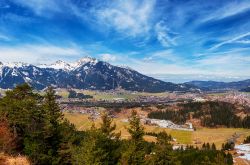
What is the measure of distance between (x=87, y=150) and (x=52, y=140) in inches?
823

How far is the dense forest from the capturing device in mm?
58812

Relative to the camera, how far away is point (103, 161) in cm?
5991

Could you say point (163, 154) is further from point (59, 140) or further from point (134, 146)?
point (59, 140)

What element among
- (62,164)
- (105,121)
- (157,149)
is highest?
(105,121)

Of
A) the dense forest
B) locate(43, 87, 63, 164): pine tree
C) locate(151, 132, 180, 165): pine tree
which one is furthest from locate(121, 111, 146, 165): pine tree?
locate(43, 87, 63, 164): pine tree

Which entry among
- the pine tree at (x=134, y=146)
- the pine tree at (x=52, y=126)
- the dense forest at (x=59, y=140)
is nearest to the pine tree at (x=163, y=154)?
the dense forest at (x=59, y=140)

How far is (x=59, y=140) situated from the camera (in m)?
74.6

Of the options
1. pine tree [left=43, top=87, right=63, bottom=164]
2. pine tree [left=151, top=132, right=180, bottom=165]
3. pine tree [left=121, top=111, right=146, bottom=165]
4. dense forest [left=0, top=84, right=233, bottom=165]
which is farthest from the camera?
pine tree [left=43, top=87, right=63, bottom=164]

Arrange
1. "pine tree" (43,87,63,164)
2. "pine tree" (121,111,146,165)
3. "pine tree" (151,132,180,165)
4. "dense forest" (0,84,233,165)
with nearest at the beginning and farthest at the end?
1. "pine tree" (121,111,146,165)
2. "dense forest" (0,84,233,165)
3. "pine tree" (151,132,180,165)
4. "pine tree" (43,87,63,164)

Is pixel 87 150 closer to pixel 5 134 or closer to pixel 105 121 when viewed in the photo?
pixel 105 121

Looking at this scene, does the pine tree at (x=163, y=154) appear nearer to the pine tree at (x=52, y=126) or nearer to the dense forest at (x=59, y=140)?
the dense forest at (x=59, y=140)

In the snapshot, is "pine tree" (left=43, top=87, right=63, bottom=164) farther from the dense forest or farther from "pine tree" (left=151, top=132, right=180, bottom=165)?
"pine tree" (left=151, top=132, right=180, bottom=165)

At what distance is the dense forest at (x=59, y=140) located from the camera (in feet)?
193

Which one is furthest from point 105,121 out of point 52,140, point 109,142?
point 52,140
